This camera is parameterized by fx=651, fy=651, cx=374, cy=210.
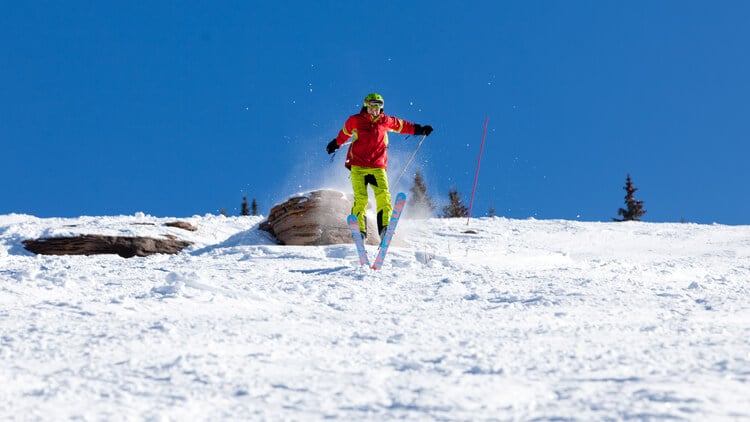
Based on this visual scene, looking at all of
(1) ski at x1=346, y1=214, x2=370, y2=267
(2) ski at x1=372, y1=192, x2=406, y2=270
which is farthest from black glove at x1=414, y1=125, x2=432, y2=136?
(1) ski at x1=346, y1=214, x2=370, y2=267

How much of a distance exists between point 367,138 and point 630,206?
138 ft

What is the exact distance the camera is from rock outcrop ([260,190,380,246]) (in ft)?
40.8

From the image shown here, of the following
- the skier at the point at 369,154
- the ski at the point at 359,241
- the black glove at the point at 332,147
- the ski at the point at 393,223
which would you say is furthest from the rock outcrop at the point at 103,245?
the ski at the point at 393,223

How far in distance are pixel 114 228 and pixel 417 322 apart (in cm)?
1097

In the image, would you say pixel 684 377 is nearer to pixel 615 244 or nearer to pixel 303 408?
pixel 303 408

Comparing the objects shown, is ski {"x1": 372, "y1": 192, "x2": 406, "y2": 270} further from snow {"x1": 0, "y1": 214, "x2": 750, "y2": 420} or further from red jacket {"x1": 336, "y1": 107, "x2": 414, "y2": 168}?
red jacket {"x1": 336, "y1": 107, "x2": 414, "y2": 168}

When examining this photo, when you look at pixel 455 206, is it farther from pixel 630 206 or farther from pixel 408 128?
pixel 408 128

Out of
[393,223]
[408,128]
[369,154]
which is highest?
[408,128]

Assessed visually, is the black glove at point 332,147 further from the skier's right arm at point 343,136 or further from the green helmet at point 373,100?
the green helmet at point 373,100

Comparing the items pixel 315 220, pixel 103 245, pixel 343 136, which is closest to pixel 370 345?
pixel 343 136

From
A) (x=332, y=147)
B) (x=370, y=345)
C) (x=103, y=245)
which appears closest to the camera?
(x=370, y=345)

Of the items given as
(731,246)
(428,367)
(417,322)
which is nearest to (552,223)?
(731,246)

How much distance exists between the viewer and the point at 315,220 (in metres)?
12.6

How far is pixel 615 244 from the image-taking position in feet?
50.6
